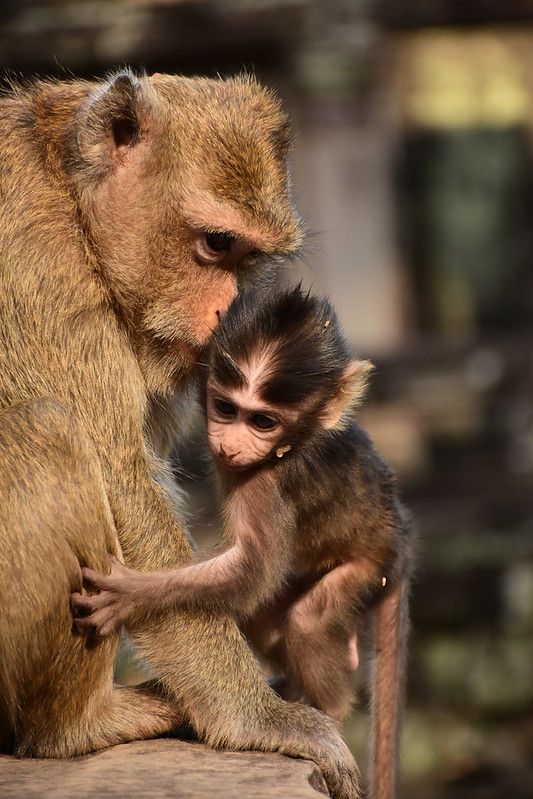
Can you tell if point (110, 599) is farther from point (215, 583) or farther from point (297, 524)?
point (297, 524)

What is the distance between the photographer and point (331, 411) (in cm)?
572

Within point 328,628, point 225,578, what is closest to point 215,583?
point 225,578

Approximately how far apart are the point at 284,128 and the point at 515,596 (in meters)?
8.00

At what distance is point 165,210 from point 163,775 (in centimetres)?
210

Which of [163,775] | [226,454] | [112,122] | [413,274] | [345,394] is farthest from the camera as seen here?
[413,274]

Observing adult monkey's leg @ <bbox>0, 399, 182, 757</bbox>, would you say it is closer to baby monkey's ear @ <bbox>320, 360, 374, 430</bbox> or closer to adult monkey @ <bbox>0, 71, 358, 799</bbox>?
adult monkey @ <bbox>0, 71, 358, 799</bbox>

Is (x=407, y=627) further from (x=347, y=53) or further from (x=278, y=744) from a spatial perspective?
(x=347, y=53)

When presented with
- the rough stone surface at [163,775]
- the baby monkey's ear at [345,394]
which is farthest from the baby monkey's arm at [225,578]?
the rough stone surface at [163,775]

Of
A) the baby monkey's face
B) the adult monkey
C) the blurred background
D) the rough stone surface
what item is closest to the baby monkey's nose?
the baby monkey's face

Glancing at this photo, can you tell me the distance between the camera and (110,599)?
5.39 meters

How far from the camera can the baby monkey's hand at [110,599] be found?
17.6ft

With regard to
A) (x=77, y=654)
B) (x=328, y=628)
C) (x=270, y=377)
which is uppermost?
(x=270, y=377)

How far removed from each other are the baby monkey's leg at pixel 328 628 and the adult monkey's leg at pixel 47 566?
764 mm

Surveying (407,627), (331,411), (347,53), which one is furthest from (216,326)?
(347,53)
